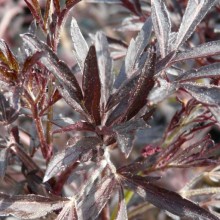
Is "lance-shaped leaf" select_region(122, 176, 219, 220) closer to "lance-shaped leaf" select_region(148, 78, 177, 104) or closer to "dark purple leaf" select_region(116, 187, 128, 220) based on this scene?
"dark purple leaf" select_region(116, 187, 128, 220)

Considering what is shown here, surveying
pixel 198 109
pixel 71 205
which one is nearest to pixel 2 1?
pixel 198 109

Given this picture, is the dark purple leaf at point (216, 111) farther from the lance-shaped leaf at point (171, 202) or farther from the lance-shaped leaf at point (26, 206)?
the lance-shaped leaf at point (26, 206)

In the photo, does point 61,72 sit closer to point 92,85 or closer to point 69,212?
point 92,85

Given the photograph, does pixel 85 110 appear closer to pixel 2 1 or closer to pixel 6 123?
pixel 6 123

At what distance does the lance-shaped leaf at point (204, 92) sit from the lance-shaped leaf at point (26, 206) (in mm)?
251

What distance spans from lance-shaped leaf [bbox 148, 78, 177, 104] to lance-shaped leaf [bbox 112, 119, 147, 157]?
59 millimetres

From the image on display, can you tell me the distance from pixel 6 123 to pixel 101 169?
0.56 ft

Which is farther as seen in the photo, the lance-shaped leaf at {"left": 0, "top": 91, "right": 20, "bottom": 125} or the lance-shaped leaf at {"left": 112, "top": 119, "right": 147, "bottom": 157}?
the lance-shaped leaf at {"left": 0, "top": 91, "right": 20, "bottom": 125}

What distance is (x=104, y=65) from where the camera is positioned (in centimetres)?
73

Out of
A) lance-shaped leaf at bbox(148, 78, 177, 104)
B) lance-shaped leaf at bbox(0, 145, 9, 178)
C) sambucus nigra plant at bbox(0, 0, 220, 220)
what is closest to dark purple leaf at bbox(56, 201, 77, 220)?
sambucus nigra plant at bbox(0, 0, 220, 220)

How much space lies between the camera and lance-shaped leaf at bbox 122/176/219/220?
78 centimetres

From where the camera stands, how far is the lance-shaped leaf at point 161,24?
0.77 metres

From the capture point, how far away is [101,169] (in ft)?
2.63

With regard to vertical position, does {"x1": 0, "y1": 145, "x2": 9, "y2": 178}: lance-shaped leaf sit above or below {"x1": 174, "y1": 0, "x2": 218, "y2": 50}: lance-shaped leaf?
below
